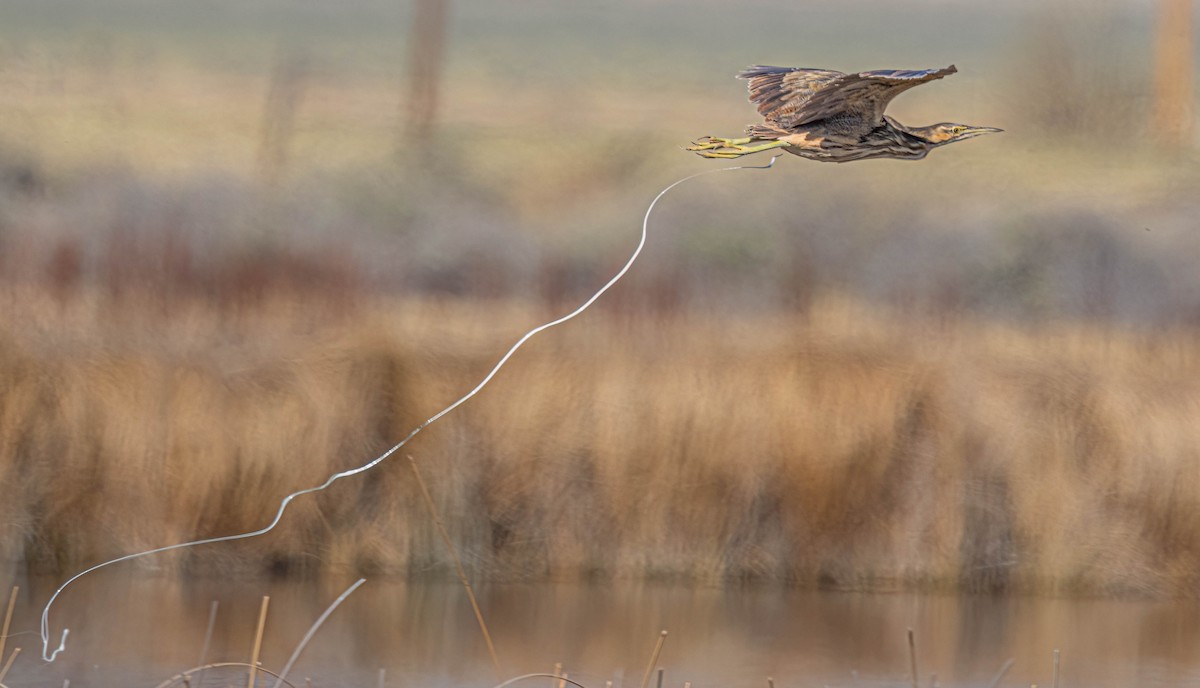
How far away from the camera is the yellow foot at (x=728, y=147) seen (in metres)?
7.85

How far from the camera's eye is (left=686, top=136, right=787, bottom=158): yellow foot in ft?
25.8

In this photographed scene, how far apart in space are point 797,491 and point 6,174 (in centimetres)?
975

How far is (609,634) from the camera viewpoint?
13.1 metres

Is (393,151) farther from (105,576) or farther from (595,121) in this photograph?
(105,576)

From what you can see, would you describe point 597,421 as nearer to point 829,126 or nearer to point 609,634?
point 609,634

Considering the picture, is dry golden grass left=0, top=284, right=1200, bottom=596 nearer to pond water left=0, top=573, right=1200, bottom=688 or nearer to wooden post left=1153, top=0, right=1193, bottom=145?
pond water left=0, top=573, right=1200, bottom=688

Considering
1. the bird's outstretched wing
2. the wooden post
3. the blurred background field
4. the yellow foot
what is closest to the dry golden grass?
the blurred background field

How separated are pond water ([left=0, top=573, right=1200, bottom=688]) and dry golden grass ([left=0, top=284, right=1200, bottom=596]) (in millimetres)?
182

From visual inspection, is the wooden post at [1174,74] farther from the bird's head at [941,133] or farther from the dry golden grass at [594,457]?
the bird's head at [941,133]

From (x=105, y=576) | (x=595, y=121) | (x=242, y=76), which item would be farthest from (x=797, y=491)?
(x=242, y=76)

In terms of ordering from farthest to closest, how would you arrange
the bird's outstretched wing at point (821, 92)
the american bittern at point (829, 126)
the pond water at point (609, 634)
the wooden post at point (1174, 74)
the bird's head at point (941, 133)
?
the wooden post at point (1174, 74), the pond water at point (609, 634), the bird's head at point (941, 133), the american bittern at point (829, 126), the bird's outstretched wing at point (821, 92)

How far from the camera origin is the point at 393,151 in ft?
A: 78.4

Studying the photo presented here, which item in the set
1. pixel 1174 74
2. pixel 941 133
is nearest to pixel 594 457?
pixel 941 133

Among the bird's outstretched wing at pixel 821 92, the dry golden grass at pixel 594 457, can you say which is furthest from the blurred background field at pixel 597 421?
the bird's outstretched wing at pixel 821 92
